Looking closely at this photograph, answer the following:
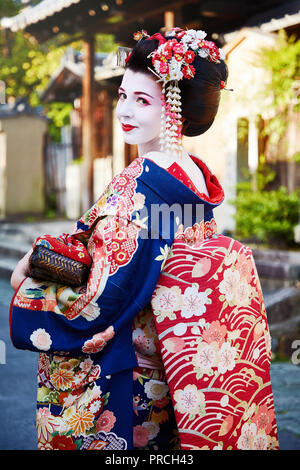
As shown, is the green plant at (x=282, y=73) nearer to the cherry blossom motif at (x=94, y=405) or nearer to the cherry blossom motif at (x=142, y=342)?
the cherry blossom motif at (x=142, y=342)

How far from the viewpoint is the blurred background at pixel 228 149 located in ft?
18.7

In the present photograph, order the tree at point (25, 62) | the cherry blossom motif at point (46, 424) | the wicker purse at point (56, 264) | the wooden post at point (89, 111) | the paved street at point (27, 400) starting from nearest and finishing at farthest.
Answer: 1. the wicker purse at point (56, 264)
2. the cherry blossom motif at point (46, 424)
3. the paved street at point (27, 400)
4. the wooden post at point (89, 111)
5. the tree at point (25, 62)

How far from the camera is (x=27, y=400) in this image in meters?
4.40

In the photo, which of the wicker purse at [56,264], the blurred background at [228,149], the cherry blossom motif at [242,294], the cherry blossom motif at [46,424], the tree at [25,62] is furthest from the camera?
the tree at [25,62]

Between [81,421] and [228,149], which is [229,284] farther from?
[228,149]

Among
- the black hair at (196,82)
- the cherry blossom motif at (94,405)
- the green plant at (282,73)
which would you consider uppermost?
the green plant at (282,73)

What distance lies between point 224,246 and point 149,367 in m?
0.50

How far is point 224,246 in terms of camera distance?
209cm

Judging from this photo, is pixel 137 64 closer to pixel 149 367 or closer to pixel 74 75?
pixel 149 367

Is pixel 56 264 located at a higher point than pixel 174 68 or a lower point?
lower

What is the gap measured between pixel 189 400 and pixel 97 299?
1.50 ft

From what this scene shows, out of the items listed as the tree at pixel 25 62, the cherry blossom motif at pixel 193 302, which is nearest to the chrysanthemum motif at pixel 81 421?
the cherry blossom motif at pixel 193 302

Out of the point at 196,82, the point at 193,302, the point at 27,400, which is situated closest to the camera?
the point at 193,302

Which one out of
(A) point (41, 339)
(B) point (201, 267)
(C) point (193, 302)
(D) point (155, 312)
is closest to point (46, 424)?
(A) point (41, 339)
